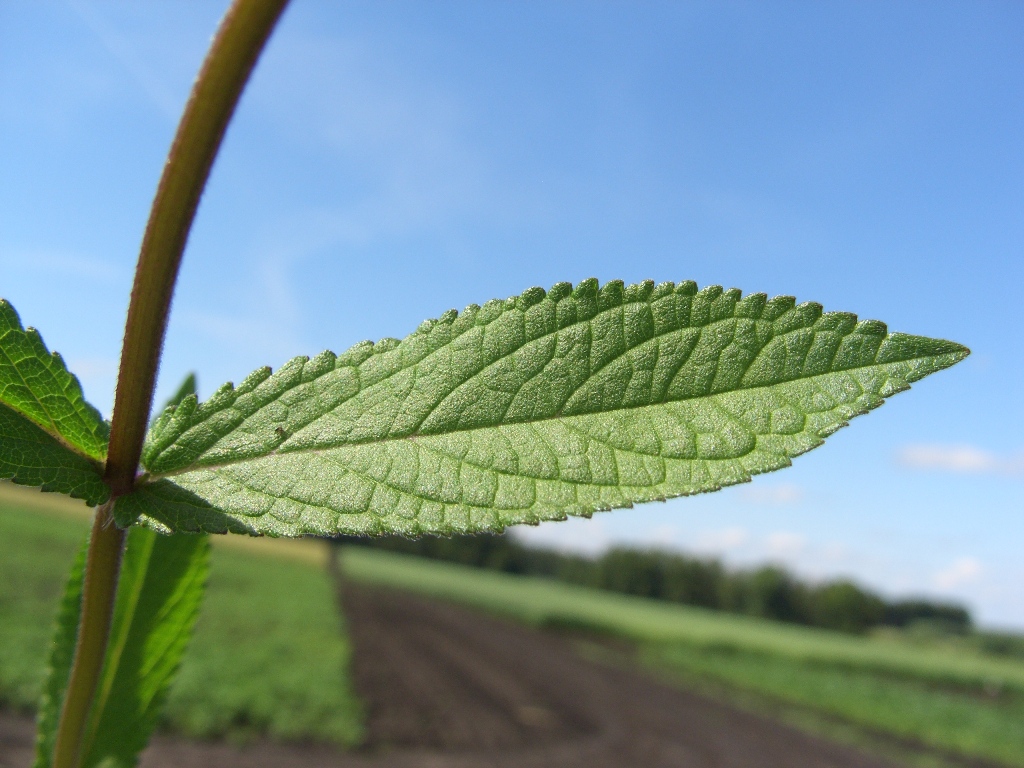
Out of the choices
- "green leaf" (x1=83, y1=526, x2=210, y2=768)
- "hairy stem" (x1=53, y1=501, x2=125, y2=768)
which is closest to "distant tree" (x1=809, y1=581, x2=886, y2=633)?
"green leaf" (x1=83, y1=526, x2=210, y2=768)

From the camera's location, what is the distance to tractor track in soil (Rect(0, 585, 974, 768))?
658 inches

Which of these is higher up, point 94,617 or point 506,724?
point 94,617

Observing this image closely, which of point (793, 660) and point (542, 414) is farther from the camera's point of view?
point (793, 660)

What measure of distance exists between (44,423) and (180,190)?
37 cm

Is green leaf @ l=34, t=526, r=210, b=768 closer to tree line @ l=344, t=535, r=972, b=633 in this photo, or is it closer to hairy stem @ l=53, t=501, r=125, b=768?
hairy stem @ l=53, t=501, r=125, b=768

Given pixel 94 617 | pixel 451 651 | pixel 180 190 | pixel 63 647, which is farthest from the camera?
pixel 451 651

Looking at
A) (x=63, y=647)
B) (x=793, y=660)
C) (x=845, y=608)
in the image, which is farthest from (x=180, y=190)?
(x=845, y=608)

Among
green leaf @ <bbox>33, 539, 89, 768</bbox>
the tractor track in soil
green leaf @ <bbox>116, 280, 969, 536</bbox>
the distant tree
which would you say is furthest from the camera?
the distant tree

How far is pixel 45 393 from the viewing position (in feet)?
2.39

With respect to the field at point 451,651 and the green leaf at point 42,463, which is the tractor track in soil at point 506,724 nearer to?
the field at point 451,651

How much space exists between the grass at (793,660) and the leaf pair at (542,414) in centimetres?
3597

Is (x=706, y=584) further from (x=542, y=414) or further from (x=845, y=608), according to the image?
(x=542, y=414)

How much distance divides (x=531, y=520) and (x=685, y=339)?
0.21 meters

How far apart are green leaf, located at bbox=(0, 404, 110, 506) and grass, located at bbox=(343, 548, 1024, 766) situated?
3619cm
